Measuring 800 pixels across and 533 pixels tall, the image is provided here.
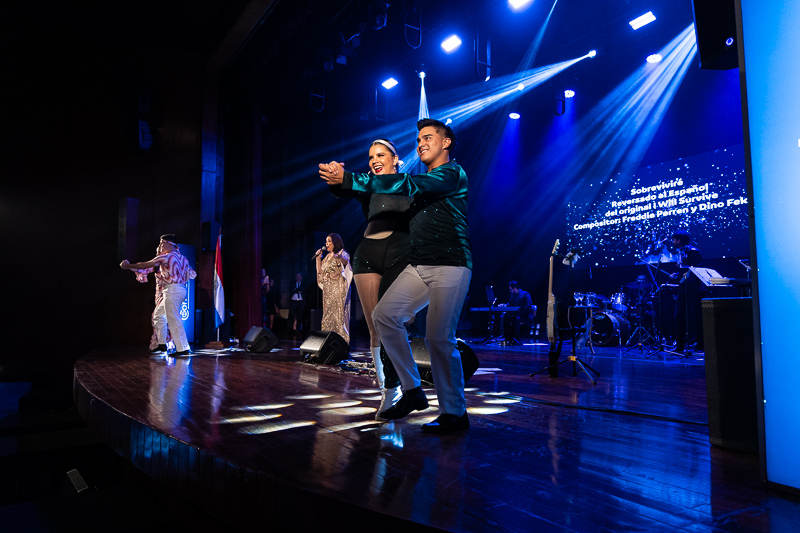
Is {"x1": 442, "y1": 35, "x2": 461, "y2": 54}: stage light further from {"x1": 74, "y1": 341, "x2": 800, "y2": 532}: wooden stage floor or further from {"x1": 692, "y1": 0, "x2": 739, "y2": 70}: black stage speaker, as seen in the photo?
{"x1": 74, "y1": 341, "x2": 800, "y2": 532}: wooden stage floor

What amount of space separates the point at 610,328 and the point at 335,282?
6.24 meters

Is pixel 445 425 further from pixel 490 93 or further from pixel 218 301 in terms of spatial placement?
pixel 490 93

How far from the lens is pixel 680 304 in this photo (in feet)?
27.6

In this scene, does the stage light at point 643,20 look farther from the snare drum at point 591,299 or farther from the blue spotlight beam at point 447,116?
the snare drum at point 591,299

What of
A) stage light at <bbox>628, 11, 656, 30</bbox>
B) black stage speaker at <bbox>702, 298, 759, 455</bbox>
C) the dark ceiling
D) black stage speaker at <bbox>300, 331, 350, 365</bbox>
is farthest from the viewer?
stage light at <bbox>628, 11, 656, 30</bbox>

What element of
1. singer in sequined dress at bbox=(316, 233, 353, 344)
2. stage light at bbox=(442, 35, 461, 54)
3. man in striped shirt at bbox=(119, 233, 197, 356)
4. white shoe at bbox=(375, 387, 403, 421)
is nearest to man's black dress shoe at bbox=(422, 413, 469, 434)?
white shoe at bbox=(375, 387, 403, 421)

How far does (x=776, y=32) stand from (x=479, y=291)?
13.3 meters

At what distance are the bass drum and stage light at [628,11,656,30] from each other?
548 centimetres

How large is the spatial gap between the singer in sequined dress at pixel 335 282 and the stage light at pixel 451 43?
498 centimetres

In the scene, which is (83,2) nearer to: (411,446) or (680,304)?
(411,446)

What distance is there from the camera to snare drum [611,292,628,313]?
10.0 m

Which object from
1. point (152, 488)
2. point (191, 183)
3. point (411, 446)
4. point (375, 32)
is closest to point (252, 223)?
point (191, 183)

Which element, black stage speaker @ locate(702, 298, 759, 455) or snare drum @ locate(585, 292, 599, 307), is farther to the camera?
snare drum @ locate(585, 292, 599, 307)

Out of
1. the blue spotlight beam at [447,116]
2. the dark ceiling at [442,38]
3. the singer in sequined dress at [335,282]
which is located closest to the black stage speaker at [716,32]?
the singer in sequined dress at [335,282]
